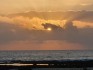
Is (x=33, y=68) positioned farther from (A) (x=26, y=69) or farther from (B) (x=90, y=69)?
(B) (x=90, y=69)

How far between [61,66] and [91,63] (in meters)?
4.05

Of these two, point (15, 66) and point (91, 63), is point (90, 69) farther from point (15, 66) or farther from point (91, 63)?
point (15, 66)

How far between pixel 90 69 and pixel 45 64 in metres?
6.15

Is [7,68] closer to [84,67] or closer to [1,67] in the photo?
[1,67]

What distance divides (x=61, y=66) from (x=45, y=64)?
2656 millimetres

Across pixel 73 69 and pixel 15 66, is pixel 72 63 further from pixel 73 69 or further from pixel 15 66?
pixel 15 66

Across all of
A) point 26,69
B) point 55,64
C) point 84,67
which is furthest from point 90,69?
point 26,69

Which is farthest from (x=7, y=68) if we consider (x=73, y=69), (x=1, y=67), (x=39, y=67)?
(x=73, y=69)

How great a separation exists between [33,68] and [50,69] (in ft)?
7.56

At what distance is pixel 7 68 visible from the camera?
55625mm

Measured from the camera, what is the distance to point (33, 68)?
5603cm

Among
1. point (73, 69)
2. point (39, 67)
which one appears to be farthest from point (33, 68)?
point (73, 69)

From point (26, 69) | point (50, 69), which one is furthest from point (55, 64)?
point (26, 69)

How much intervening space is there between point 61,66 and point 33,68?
3.67 metres
